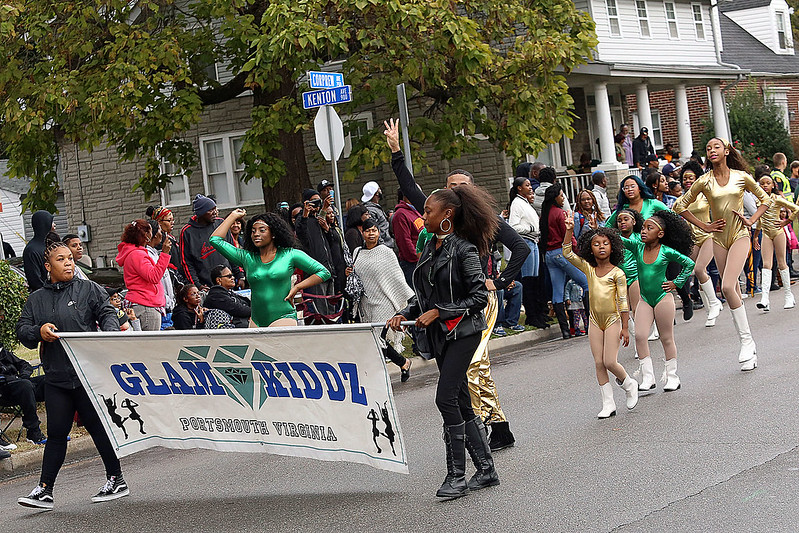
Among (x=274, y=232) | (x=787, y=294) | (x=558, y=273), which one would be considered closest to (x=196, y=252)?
(x=274, y=232)

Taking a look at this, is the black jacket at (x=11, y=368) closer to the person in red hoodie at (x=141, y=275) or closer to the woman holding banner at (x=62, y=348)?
the person in red hoodie at (x=141, y=275)

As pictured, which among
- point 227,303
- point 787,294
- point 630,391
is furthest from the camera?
point 787,294

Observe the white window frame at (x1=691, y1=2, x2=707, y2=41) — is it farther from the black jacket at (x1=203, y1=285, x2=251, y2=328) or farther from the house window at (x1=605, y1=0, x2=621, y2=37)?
the black jacket at (x1=203, y1=285, x2=251, y2=328)

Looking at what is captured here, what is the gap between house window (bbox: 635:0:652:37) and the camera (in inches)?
1334

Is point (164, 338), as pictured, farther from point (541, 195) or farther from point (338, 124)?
point (541, 195)

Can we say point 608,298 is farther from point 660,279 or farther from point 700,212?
point 700,212

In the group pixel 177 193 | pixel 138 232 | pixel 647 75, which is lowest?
pixel 138 232

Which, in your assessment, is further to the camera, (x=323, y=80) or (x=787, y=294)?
(x=787, y=294)

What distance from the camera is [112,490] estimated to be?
798cm

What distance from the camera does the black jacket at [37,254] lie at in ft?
39.1

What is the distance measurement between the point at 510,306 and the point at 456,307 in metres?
9.05

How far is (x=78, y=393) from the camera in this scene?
8.13m

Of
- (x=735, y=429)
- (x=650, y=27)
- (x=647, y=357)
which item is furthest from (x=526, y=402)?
(x=650, y=27)

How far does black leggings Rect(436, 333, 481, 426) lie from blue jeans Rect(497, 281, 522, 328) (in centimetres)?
864
